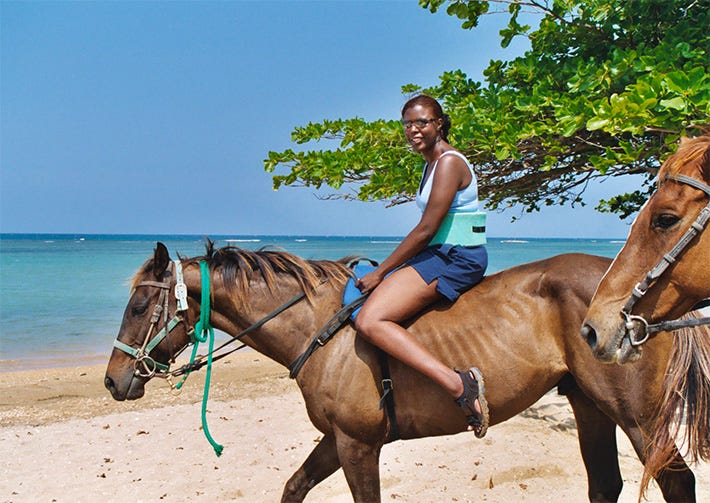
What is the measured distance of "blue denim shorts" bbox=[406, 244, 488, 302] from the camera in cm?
320

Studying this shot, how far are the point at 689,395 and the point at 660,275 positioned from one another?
125 centimetres

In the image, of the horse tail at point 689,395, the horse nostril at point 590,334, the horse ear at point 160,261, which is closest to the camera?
the horse nostril at point 590,334

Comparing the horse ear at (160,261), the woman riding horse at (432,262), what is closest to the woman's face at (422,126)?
the woman riding horse at (432,262)

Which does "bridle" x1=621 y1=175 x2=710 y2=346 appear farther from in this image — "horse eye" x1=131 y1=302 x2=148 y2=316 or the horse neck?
"horse eye" x1=131 y1=302 x2=148 y2=316

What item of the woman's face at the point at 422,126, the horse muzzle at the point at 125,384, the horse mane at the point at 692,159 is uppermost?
the woman's face at the point at 422,126

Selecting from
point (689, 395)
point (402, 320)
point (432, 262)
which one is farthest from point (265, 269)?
point (689, 395)

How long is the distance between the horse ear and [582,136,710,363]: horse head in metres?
2.38

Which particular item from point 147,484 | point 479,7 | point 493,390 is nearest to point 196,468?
point 147,484

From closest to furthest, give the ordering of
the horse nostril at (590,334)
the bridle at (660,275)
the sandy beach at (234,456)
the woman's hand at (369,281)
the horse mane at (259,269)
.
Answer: the bridle at (660,275)
the horse nostril at (590,334)
the woman's hand at (369,281)
the horse mane at (259,269)
the sandy beach at (234,456)

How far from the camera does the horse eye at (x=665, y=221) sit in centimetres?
204

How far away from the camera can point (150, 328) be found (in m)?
3.46

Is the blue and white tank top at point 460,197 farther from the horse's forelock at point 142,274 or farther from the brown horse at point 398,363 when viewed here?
the horse's forelock at point 142,274

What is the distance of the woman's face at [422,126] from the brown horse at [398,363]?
0.87 m

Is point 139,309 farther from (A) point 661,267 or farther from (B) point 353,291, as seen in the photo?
(A) point 661,267
